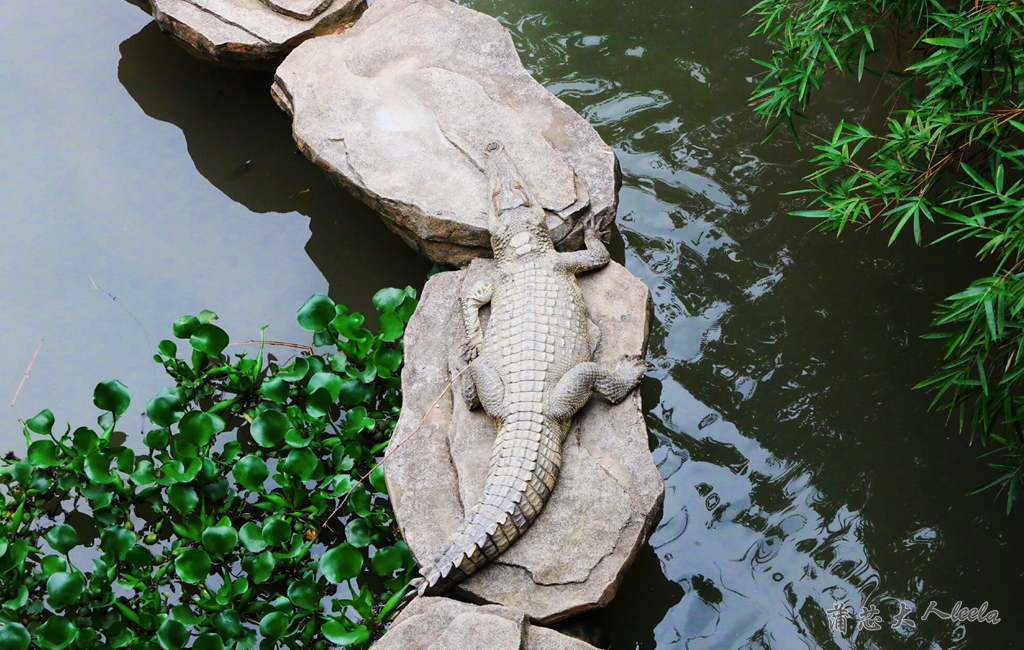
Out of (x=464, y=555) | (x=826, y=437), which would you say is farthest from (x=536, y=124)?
(x=464, y=555)

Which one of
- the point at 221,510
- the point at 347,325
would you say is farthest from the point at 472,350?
the point at 221,510

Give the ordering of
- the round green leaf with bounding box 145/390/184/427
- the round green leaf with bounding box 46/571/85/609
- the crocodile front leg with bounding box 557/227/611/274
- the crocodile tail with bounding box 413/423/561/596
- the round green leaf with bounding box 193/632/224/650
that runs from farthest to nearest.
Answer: the crocodile front leg with bounding box 557/227/611/274, the round green leaf with bounding box 145/390/184/427, the round green leaf with bounding box 46/571/85/609, the round green leaf with bounding box 193/632/224/650, the crocodile tail with bounding box 413/423/561/596

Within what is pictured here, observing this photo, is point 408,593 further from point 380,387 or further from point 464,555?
point 380,387

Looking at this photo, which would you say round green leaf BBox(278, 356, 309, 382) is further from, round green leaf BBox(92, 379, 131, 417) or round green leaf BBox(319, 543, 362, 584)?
round green leaf BBox(319, 543, 362, 584)

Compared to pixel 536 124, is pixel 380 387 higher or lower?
lower

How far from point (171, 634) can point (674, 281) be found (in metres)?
3.58

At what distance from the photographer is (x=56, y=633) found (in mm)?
3998

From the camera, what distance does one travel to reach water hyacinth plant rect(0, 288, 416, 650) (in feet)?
13.8

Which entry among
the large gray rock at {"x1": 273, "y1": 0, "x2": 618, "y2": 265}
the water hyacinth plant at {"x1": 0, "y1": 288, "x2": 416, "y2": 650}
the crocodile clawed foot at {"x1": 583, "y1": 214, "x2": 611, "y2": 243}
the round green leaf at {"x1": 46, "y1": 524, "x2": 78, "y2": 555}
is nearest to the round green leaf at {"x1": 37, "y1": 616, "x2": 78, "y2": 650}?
the water hyacinth plant at {"x1": 0, "y1": 288, "x2": 416, "y2": 650}

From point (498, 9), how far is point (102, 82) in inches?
129

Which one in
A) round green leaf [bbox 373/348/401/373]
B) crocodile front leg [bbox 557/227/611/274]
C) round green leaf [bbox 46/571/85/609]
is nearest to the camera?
round green leaf [bbox 46/571/85/609]

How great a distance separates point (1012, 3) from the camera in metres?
3.54

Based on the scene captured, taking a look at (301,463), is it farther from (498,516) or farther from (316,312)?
(498,516)

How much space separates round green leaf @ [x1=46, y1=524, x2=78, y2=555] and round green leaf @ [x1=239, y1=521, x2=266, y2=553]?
0.86 metres
